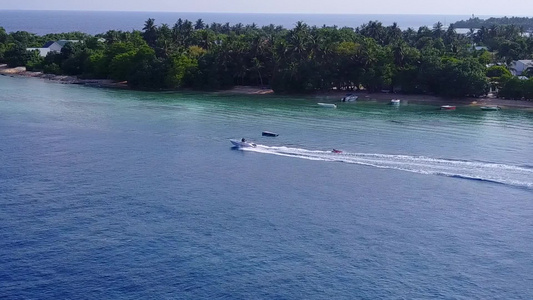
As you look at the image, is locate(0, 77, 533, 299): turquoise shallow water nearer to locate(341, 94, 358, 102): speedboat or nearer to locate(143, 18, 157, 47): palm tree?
locate(341, 94, 358, 102): speedboat

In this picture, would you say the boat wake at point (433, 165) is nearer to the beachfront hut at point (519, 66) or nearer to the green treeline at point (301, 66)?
the green treeline at point (301, 66)

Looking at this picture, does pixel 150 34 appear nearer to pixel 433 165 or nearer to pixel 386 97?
pixel 386 97

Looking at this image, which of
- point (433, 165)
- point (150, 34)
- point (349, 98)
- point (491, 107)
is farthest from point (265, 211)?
point (150, 34)

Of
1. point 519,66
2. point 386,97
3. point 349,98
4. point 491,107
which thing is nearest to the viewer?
point 491,107

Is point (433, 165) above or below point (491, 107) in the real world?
below

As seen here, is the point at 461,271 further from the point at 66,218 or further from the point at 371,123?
the point at 371,123

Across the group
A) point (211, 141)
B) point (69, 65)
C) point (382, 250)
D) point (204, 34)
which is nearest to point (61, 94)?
point (69, 65)
